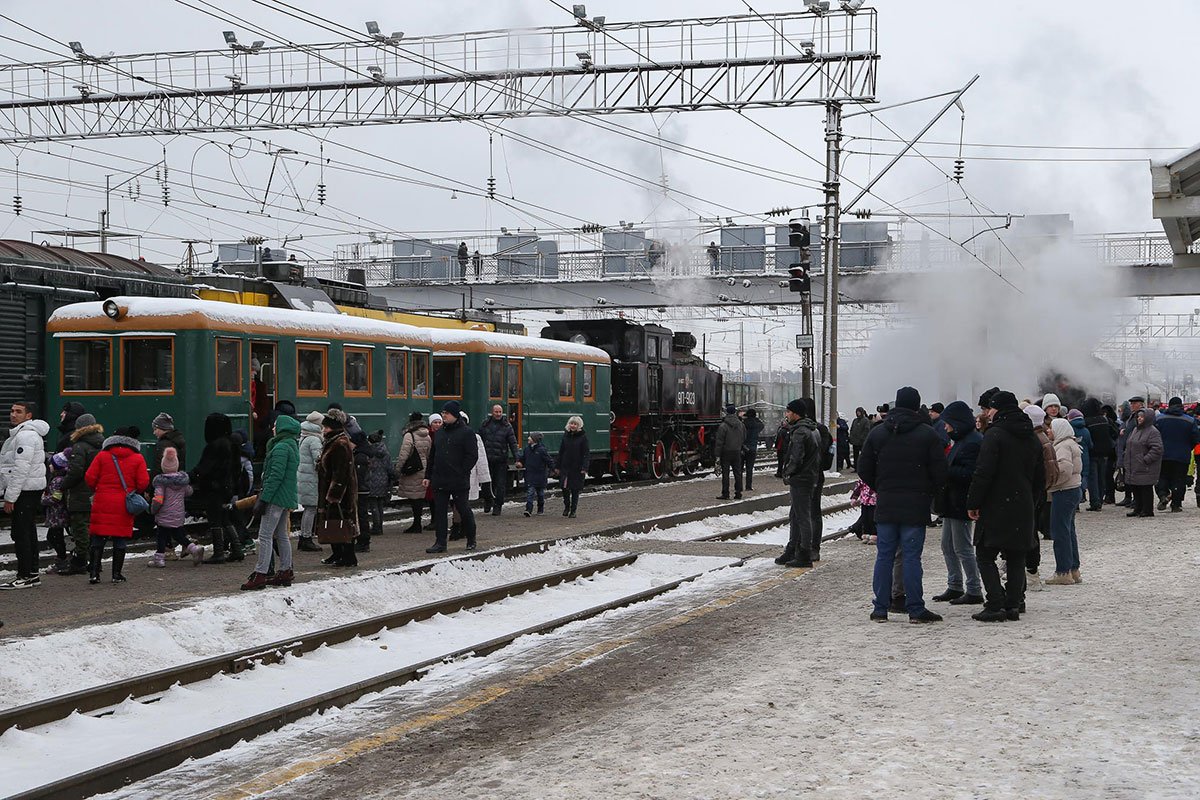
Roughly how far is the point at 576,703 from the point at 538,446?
12.8 m

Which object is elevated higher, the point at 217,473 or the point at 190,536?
the point at 217,473

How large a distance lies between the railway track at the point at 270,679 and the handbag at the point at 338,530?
72 centimetres

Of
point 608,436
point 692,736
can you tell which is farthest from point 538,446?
point 692,736

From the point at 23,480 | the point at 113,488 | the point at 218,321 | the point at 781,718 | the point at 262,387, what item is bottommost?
the point at 781,718

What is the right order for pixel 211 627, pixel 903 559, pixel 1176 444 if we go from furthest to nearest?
pixel 1176 444 → pixel 903 559 → pixel 211 627

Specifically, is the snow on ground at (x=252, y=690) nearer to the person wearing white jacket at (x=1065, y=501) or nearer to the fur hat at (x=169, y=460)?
the fur hat at (x=169, y=460)

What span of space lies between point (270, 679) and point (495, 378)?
16.1 metres

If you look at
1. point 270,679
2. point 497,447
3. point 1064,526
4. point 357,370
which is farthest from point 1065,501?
point 357,370

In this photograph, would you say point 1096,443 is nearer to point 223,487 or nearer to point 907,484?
point 907,484

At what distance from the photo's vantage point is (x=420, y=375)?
72.9 ft

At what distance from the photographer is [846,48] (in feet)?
77.0

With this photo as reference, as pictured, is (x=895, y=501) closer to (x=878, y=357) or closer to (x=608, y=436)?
(x=608, y=436)

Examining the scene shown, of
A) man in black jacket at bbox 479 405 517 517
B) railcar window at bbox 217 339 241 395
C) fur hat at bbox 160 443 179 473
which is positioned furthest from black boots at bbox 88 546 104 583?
man in black jacket at bbox 479 405 517 517

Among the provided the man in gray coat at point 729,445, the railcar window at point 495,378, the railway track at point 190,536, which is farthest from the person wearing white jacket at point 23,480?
the man in gray coat at point 729,445
